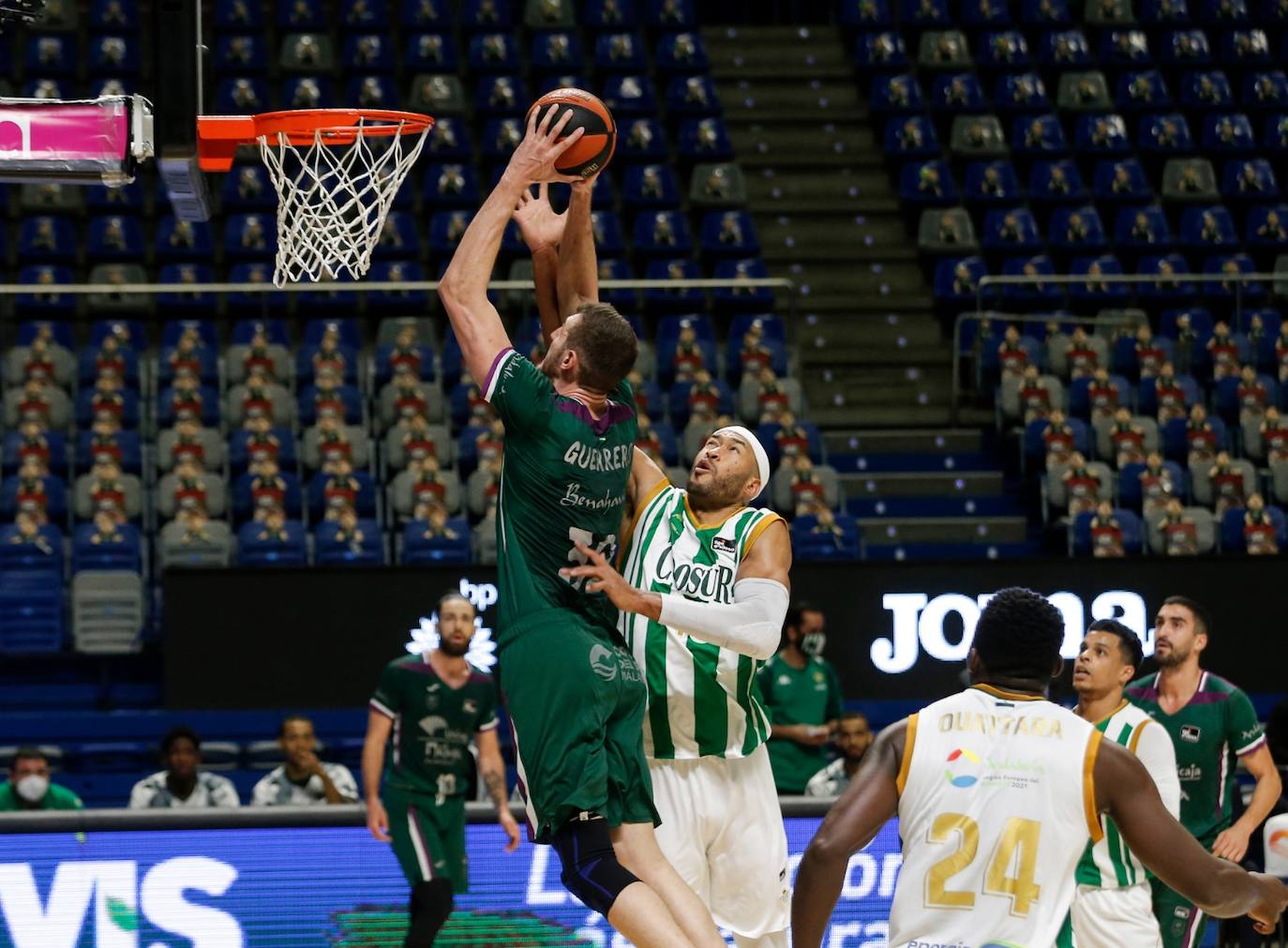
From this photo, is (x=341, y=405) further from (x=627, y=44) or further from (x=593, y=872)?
(x=593, y=872)

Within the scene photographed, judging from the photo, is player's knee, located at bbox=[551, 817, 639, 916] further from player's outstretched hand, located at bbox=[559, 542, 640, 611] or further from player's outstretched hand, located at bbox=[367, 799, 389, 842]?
player's outstretched hand, located at bbox=[367, 799, 389, 842]

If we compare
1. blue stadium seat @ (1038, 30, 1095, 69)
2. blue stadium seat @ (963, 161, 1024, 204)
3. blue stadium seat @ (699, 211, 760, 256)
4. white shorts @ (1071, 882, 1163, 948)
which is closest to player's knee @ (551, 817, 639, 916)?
white shorts @ (1071, 882, 1163, 948)

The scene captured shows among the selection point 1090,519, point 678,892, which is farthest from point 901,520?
point 678,892

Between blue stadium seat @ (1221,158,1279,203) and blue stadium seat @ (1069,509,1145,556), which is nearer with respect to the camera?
blue stadium seat @ (1069,509,1145,556)

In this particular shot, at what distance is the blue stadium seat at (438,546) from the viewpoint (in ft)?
49.3

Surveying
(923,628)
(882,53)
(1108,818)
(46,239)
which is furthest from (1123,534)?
(46,239)

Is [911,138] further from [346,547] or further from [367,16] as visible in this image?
[346,547]

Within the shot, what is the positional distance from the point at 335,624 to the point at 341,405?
145 inches

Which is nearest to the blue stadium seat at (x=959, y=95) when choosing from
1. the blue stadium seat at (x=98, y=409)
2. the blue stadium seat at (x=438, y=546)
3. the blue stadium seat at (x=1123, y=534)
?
the blue stadium seat at (x=1123, y=534)

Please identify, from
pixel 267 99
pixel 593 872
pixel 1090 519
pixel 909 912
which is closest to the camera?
pixel 909 912

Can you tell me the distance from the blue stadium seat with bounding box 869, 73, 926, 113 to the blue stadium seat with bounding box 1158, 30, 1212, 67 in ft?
10.3

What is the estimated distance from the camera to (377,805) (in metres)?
8.60

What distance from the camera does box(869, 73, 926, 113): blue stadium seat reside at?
72.8 feet

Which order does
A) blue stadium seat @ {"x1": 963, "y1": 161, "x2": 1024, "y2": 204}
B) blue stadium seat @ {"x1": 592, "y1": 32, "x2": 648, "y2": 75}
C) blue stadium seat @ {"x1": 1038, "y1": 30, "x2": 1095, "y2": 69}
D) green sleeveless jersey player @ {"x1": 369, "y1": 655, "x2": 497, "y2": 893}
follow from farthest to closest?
blue stadium seat @ {"x1": 1038, "y1": 30, "x2": 1095, "y2": 69}, blue stadium seat @ {"x1": 592, "y1": 32, "x2": 648, "y2": 75}, blue stadium seat @ {"x1": 963, "y1": 161, "x2": 1024, "y2": 204}, green sleeveless jersey player @ {"x1": 369, "y1": 655, "x2": 497, "y2": 893}
